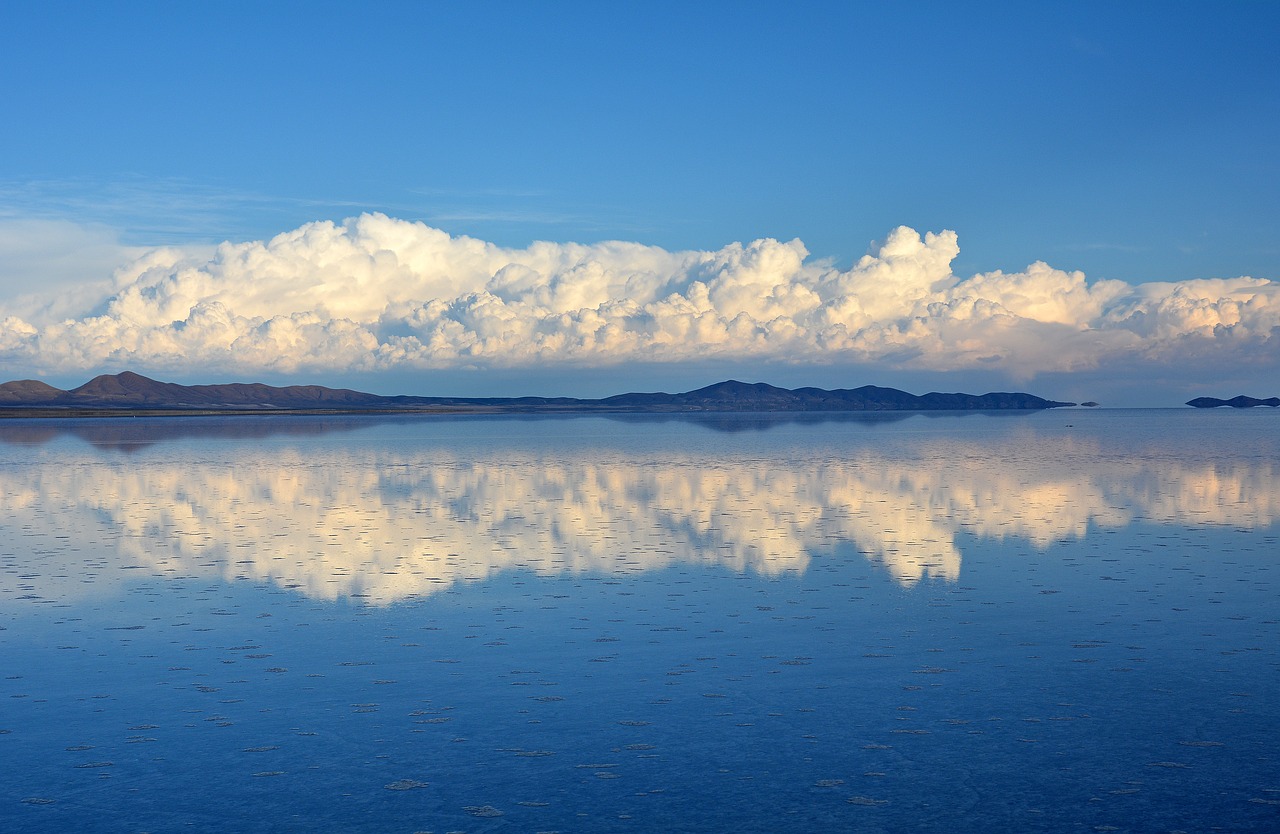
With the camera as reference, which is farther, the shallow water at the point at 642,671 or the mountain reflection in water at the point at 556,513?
the mountain reflection in water at the point at 556,513

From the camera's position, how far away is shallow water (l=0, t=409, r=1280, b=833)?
10.4 metres

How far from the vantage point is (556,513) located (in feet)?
110

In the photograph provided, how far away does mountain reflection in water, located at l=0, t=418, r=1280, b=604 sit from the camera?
23922 mm

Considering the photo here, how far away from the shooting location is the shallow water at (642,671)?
410 inches

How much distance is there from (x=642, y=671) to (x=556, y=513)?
62.2ft

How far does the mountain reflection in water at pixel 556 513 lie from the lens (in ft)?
78.5

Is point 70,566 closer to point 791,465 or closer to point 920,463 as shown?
point 791,465

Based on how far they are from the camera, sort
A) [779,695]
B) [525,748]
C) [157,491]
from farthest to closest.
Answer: [157,491] < [779,695] < [525,748]

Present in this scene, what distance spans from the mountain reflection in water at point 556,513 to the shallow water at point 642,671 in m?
0.25

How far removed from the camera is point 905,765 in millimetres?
11234

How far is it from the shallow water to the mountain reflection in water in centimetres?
25

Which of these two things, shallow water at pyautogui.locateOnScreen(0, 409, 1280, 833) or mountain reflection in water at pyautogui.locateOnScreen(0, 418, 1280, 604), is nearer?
shallow water at pyautogui.locateOnScreen(0, 409, 1280, 833)

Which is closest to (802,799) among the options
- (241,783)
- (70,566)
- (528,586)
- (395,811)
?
(395,811)

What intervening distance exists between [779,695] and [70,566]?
1763cm
